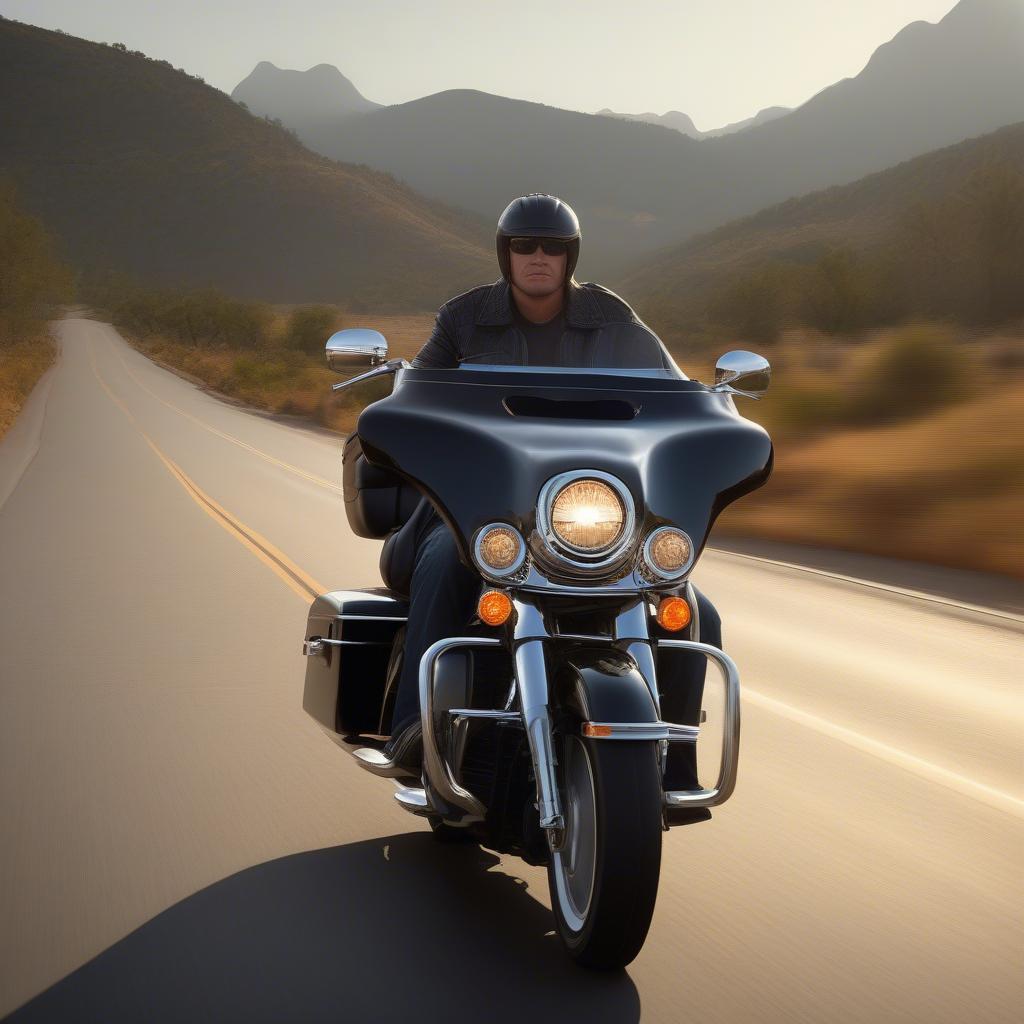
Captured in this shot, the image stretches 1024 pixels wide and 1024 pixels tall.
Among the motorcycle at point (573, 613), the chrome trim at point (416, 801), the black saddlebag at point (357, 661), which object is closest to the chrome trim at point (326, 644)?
the black saddlebag at point (357, 661)

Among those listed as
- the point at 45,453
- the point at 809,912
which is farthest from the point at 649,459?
the point at 45,453

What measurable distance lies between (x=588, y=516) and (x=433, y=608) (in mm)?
693

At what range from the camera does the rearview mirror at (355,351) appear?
439cm

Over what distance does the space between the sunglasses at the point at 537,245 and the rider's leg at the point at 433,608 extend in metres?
1.05

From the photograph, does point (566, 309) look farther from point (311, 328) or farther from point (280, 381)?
point (311, 328)

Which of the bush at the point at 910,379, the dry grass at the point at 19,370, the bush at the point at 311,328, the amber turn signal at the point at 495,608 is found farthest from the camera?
the bush at the point at 311,328

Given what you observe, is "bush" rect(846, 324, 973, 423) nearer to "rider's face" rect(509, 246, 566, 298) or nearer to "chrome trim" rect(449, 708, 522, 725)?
"rider's face" rect(509, 246, 566, 298)

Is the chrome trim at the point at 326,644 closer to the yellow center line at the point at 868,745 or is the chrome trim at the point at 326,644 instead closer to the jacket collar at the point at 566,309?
the jacket collar at the point at 566,309

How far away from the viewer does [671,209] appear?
627 feet

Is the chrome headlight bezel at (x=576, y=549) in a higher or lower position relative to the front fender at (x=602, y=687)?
higher

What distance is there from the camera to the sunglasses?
4.70 m

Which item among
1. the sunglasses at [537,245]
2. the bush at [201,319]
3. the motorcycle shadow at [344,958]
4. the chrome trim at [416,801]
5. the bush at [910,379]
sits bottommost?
the motorcycle shadow at [344,958]

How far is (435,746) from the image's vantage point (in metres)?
3.65

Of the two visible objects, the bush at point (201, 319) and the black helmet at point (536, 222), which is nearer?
the black helmet at point (536, 222)
